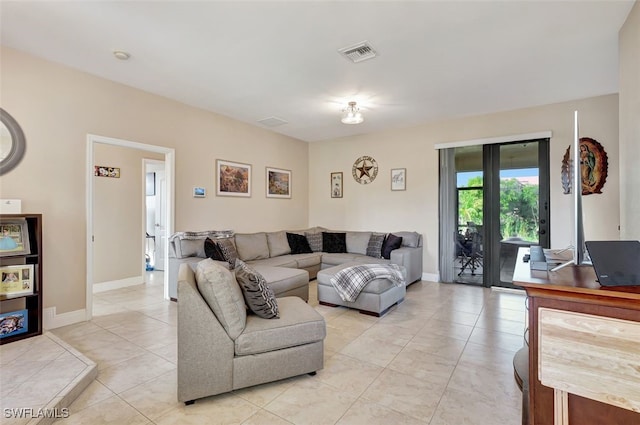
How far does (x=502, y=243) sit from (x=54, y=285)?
582 centimetres

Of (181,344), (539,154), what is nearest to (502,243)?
(539,154)

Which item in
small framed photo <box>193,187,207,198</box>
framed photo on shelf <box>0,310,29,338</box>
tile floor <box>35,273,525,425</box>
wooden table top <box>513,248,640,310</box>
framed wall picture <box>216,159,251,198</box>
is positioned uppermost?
framed wall picture <box>216,159,251,198</box>

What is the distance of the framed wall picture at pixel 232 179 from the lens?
4.80 metres

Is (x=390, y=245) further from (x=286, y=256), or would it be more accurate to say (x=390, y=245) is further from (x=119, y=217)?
(x=119, y=217)

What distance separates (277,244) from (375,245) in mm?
1720

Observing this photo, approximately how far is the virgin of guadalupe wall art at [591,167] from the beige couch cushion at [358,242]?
2.98 meters

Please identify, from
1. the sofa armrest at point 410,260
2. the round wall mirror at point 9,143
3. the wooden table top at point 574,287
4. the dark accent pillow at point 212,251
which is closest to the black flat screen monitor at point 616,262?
the wooden table top at point 574,287

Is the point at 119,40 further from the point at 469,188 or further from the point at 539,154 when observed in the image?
the point at 539,154

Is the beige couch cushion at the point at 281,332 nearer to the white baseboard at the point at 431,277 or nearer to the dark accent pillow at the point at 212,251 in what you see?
the dark accent pillow at the point at 212,251

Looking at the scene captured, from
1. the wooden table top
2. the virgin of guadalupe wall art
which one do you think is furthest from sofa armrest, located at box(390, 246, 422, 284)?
the wooden table top

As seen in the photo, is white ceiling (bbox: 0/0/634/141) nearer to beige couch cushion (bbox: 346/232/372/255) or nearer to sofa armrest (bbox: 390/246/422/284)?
sofa armrest (bbox: 390/246/422/284)

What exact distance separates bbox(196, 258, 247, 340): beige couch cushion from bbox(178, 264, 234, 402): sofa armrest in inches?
1.7

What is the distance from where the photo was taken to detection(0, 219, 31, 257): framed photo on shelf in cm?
267

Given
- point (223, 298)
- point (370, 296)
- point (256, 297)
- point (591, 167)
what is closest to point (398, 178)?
point (591, 167)
